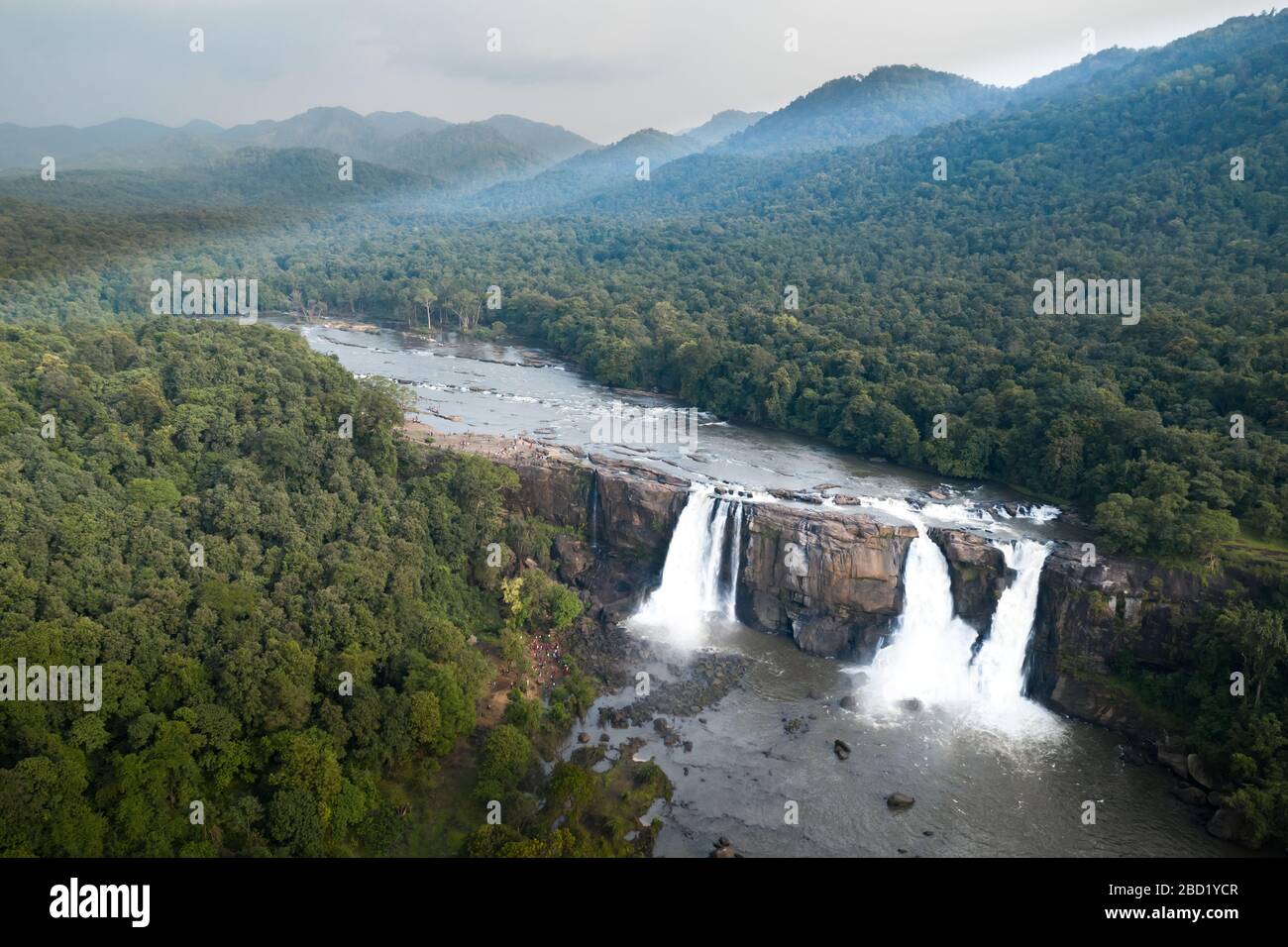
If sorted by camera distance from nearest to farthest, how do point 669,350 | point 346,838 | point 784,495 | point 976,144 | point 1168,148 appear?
point 346,838 < point 784,495 < point 669,350 < point 1168,148 < point 976,144

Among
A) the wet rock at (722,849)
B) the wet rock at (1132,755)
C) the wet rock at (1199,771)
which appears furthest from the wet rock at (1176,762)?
the wet rock at (722,849)

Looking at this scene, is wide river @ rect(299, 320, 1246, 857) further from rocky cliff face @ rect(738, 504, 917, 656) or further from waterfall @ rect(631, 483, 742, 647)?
waterfall @ rect(631, 483, 742, 647)

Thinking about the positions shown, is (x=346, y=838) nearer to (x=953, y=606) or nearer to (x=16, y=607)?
(x=16, y=607)

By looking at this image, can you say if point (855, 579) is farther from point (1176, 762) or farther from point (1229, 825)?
point (1229, 825)

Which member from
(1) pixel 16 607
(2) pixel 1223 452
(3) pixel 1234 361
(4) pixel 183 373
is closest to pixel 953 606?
(2) pixel 1223 452

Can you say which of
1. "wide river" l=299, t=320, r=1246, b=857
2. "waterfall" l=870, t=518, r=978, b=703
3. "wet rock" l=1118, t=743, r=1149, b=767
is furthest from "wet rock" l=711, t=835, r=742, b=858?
"wet rock" l=1118, t=743, r=1149, b=767

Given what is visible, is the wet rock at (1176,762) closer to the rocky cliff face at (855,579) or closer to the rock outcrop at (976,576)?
the rocky cliff face at (855,579)
